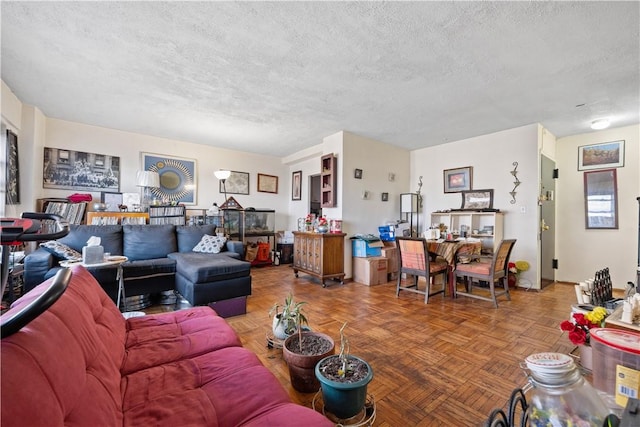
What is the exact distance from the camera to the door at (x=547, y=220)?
3.99 meters

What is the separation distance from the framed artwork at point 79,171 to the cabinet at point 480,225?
5.62 metres

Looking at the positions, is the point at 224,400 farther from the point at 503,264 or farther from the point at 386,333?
the point at 503,264

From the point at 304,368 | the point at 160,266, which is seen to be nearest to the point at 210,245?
the point at 160,266

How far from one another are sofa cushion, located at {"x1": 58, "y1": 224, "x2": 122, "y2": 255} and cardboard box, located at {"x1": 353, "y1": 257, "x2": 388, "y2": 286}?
333 cm

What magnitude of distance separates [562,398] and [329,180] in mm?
4061

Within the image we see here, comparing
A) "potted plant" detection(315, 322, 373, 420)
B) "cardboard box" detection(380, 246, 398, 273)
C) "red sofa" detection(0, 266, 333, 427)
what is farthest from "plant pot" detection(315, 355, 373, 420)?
"cardboard box" detection(380, 246, 398, 273)

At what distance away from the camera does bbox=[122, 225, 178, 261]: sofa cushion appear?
11.0ft

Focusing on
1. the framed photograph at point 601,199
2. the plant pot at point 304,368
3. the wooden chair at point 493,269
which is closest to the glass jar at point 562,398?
the plant pot at point 304,368

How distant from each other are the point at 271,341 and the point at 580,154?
17.7ft

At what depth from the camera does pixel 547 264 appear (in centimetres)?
422

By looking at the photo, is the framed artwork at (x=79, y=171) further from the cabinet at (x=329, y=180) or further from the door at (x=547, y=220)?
the door at (x=547, y=220)

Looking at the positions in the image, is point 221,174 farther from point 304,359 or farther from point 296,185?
point 304,359

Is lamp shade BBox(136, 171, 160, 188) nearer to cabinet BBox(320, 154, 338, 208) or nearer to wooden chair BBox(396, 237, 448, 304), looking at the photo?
cabinet BBox(320, 154, 338, 208)

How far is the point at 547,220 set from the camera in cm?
416
